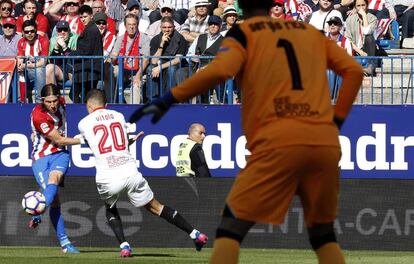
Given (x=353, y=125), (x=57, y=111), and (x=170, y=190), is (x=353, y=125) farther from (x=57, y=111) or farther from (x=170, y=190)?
(x=57, y=111)

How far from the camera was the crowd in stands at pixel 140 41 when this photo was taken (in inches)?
789

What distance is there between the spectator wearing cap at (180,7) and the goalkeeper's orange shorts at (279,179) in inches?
607

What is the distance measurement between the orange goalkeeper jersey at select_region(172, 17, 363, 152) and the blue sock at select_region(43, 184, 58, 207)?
7.83 meters

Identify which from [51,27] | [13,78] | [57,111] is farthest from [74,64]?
[57,111]

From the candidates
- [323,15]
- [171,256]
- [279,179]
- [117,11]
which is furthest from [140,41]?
[279,179]

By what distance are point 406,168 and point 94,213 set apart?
5394mm

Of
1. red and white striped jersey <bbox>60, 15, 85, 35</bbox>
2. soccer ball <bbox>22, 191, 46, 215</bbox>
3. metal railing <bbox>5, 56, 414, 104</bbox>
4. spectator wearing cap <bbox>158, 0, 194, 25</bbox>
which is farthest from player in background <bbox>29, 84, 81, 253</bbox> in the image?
spectator wearing cap <bbox>158, 0, 194, 25</bbox>

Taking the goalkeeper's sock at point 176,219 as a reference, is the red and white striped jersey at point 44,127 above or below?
above

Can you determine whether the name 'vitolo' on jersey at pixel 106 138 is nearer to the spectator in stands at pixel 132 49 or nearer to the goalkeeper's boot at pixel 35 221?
the goalkeeper's boot at pixel 35 221

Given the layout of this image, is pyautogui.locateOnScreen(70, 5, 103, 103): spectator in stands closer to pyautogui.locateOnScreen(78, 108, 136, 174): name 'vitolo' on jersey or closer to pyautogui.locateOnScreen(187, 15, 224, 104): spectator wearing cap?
pyautogui.locateOnScreen(187, 15, 224, 104): spectator wearing cap

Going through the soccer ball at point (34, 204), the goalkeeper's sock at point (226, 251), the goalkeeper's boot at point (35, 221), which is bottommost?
the goalkeeper's boot at point (35, 221)

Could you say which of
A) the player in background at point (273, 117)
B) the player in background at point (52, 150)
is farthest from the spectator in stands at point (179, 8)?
the player in background at point (273, 117)

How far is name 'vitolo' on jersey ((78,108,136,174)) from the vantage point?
48.6ft

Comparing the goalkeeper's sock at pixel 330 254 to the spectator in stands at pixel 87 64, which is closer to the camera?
the goalkeeper's sock at pixel 330 254
